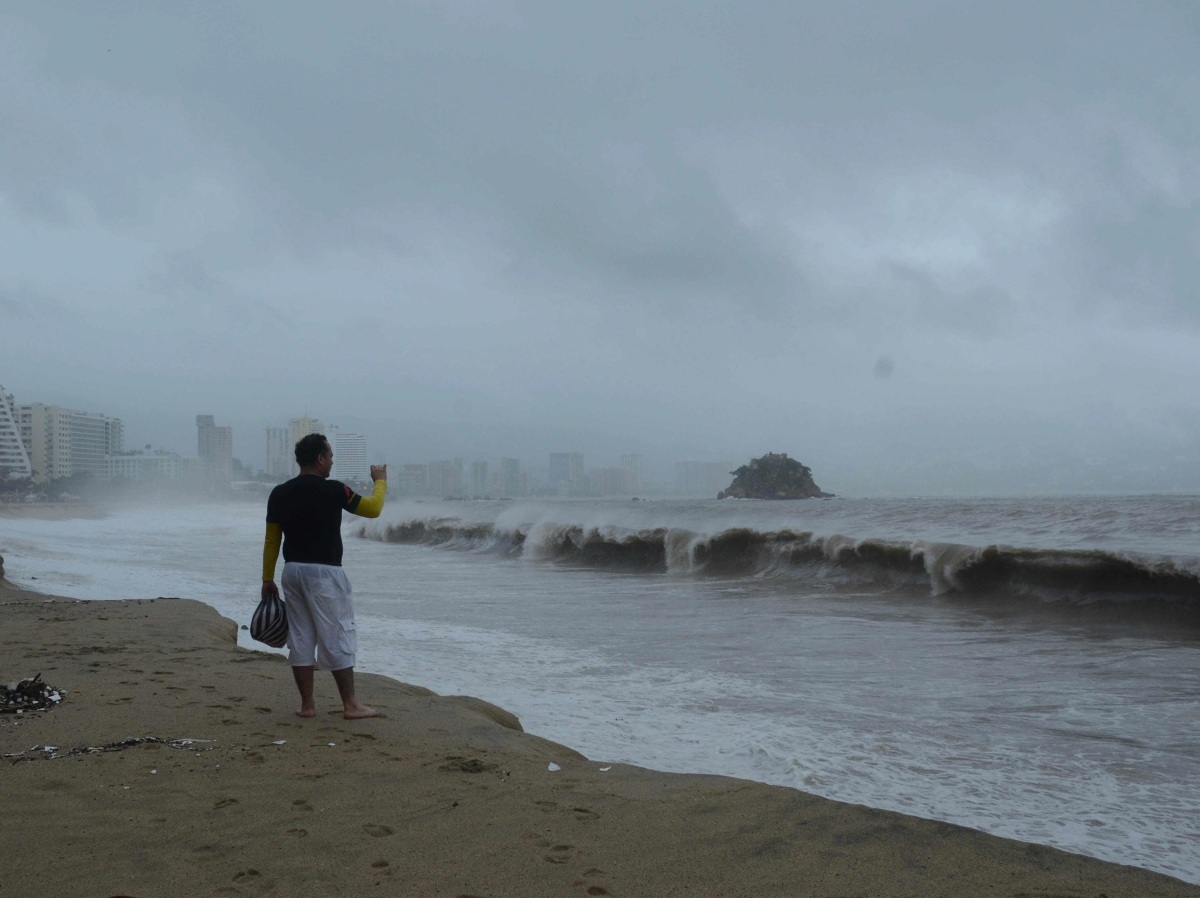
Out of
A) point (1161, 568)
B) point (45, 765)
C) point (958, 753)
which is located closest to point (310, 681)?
point (45, 765)

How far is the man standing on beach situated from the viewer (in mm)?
5133

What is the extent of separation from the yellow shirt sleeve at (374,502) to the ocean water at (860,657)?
1826 millimetres

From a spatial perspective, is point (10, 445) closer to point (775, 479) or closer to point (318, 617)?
point (775, 479)

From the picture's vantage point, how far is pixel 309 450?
5270mm

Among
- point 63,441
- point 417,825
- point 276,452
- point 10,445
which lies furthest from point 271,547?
point 63,441

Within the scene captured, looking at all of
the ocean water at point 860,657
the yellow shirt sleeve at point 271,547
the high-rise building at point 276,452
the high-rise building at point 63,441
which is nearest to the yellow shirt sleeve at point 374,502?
the yellow shirt sleeve at point 271,547

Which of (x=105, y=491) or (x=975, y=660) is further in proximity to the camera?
(x=105, y=491)

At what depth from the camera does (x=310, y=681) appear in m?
5.18

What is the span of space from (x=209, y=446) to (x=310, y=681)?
5525 inches

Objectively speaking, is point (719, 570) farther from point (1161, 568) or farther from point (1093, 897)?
point (1093, 897)

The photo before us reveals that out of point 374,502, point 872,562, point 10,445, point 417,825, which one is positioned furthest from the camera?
point 10,445

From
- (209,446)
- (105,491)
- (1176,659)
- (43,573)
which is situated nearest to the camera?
(1176,659)

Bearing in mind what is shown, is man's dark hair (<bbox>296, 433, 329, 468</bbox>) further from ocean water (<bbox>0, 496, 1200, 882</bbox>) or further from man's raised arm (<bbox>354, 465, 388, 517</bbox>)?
ocean water (<bbox>0, 496, 1200, 882</bbox>)

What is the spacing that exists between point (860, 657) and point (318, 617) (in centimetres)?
555
